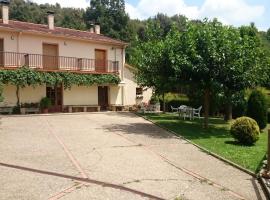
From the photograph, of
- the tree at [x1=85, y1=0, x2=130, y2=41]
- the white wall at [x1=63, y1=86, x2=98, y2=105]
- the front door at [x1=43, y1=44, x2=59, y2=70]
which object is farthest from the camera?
the tree at [x1=85, y1=0, x2=130, y2=41]

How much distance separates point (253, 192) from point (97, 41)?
22.5 metres

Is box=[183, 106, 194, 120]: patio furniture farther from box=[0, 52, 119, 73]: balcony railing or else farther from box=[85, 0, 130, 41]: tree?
box=[85, 0, 130, 41]: tree

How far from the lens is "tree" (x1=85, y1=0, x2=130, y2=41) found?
5810 cm

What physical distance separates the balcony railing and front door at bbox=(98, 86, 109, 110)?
155cm

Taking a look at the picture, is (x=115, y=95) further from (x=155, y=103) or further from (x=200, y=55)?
(x=200, y=55)

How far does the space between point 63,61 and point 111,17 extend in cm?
3540

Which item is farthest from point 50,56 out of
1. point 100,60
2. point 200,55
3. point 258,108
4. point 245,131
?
point 245,131

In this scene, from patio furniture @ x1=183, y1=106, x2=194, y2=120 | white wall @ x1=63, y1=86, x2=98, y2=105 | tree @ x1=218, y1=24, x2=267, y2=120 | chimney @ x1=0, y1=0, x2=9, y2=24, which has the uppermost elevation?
chimney @ x1=0, y1=0, x2=9, y2=24

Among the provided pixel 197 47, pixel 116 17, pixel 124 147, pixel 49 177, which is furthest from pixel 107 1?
pixel 49 177

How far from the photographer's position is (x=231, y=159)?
12227 millimetres

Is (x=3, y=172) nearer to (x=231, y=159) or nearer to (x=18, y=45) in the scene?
(x=231, y=159)

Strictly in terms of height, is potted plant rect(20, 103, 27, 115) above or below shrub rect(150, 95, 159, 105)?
below

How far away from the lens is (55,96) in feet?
91.6

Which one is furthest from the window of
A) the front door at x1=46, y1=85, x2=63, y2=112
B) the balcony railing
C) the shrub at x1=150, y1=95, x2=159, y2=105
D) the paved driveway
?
the paved driveway
